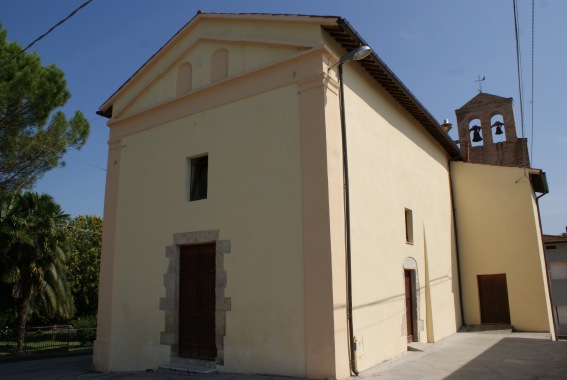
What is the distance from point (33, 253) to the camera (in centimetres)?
1816

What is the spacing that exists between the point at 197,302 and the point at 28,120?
9.76 meters

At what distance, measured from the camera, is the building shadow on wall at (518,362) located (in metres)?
7.24

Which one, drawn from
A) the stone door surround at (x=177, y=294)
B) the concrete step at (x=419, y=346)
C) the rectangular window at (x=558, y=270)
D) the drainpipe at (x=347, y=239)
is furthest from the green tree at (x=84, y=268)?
the rectangular window at (x=558, y=270)

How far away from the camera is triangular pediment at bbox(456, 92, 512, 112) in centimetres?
1900

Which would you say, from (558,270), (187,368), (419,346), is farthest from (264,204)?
(558,270)

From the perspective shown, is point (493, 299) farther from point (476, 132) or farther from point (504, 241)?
point (476, 132)

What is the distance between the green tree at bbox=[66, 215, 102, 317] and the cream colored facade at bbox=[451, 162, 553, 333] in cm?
2537

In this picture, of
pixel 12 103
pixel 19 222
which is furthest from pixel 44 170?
pixel 19 222

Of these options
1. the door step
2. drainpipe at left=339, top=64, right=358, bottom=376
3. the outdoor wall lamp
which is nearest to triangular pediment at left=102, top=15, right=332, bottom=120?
the outdoor wall lamp

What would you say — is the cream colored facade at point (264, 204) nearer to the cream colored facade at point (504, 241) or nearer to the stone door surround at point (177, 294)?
the stone door surround at point (177, 294)

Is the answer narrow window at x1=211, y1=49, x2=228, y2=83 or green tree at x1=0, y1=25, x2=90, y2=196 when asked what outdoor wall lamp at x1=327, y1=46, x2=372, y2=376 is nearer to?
narrow window at x1=211, y1=49, x2=228, y2=83

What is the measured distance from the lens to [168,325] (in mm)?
8820

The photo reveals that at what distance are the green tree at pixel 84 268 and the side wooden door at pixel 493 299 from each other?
25699mm

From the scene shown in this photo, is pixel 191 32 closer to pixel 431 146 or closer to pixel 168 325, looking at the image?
pixel 168 325
